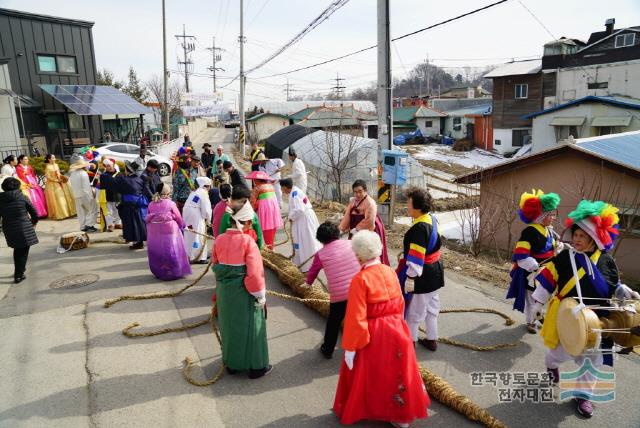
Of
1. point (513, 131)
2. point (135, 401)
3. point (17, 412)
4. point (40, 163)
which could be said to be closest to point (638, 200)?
point (135, 401)

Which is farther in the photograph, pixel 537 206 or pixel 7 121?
pixel 7 121

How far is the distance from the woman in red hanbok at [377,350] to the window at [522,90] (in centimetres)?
3641

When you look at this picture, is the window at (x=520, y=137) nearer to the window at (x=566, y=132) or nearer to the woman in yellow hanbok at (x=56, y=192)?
the window at (x=566, y=132)

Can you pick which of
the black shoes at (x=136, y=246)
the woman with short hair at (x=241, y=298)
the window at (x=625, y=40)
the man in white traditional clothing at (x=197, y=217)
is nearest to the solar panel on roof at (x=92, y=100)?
the black shoes at (x=136, y=246)

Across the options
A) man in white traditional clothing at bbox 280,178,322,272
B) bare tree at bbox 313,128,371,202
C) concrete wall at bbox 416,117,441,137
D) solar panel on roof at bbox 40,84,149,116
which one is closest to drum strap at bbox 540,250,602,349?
man in white traditional clothing at bbox 280,178,322,272

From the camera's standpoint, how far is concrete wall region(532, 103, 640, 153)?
23.2m

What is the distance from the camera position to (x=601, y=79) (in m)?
29.5

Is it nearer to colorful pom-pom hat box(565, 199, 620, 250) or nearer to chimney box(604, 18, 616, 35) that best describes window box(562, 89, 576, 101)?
chimney box(604, 18, 616, 35)

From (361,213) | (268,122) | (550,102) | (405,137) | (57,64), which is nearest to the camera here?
(361,213)

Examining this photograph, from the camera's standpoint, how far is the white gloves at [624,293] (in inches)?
136

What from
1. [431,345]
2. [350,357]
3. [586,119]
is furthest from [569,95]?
[350,357]

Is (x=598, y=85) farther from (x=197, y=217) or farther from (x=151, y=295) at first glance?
(x=151, y=295)

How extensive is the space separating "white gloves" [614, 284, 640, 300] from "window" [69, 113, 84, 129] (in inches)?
932

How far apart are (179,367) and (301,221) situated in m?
3.36
